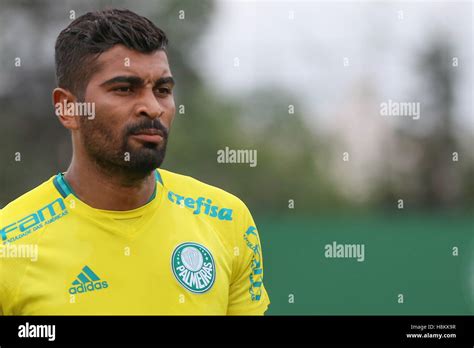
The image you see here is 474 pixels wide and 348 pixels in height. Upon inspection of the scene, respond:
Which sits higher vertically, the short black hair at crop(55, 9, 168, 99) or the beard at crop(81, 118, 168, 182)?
the short black hair at crop(55, 9, 168, 99)

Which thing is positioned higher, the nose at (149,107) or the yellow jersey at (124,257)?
the nose at (149,107)

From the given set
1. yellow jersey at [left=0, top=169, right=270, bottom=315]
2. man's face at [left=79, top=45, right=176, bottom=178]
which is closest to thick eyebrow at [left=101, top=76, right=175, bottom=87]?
man's face at [left=79, top=45, right=176, bottom=178]

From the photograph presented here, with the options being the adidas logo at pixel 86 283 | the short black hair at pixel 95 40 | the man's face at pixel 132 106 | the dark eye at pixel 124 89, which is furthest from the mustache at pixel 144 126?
the adidas logo at pixel 86 283

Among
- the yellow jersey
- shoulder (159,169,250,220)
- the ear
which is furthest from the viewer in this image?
shoulder (159,169,250,220)

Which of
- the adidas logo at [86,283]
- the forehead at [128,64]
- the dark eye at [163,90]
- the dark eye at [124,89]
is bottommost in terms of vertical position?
the adidas logo at [86,283]

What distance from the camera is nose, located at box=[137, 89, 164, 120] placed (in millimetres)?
3182

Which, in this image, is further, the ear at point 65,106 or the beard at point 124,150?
the ear at point 65,106

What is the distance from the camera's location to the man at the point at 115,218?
3189 mm

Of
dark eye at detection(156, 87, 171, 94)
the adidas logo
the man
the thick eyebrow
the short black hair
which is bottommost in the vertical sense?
the adidas logo

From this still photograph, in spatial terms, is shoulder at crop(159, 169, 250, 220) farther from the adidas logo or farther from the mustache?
the adidas logo

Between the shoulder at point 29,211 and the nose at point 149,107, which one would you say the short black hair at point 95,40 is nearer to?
the nose at point 149,107
